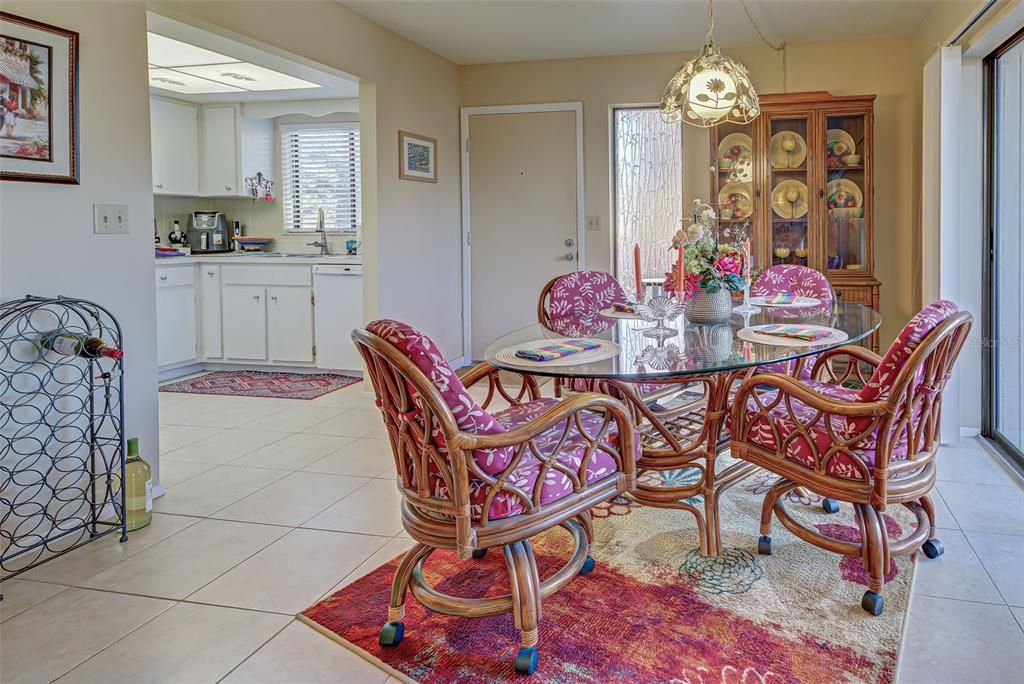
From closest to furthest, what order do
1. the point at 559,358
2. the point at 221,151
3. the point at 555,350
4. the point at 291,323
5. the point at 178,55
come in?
1. the point at 559,358
2. the point at 555,350
3. the point at 178,55
4. the point at 291,323
5. the point at 221,151

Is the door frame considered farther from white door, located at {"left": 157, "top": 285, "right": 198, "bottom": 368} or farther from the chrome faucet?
white door, located at {"left": 157, "top": 285, "right": 198, "bottom": 368}

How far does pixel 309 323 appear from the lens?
578cm

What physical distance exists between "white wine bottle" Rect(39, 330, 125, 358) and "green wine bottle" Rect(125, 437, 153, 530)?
371 millimetres

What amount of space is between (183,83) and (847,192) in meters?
4.93

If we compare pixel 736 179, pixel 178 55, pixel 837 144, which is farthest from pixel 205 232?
pixel 837 144

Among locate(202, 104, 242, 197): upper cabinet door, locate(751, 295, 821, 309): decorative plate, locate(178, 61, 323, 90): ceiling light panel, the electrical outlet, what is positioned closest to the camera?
the electrical outlet

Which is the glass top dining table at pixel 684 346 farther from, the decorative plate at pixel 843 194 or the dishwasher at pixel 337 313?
the dishwasher at pixel 337 313

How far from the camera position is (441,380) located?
5.44 ft

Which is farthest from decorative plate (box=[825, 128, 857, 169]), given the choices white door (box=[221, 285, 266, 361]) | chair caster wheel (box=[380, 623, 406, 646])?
chair caster wheel (box=[380, 623, 406, 646])

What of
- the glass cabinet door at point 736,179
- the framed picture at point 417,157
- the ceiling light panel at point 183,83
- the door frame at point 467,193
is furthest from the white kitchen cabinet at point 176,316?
the glass cabinet door at point 736,179

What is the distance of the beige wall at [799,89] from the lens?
5203mm

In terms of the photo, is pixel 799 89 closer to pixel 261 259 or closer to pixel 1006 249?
pixel 1006 249

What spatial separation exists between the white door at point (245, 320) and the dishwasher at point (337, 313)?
0.48m

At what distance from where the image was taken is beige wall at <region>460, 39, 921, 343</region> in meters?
5.20
